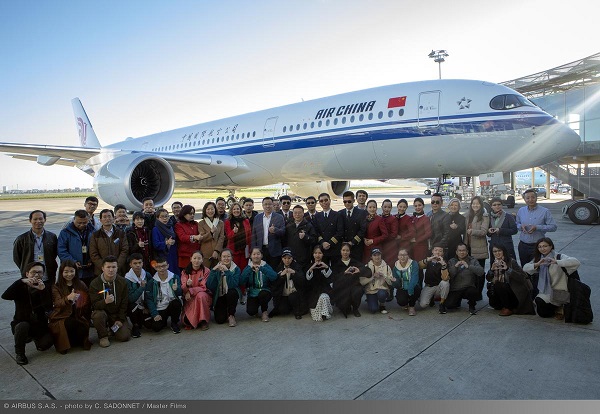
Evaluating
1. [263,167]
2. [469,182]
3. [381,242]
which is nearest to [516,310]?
[381,242]

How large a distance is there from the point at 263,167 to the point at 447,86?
6.00 meters

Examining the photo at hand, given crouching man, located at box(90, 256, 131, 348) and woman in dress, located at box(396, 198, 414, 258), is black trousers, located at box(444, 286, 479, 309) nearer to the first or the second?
woman in dress, located at box(396, 198, 414, 258)

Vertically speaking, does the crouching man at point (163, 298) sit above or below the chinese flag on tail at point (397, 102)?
below

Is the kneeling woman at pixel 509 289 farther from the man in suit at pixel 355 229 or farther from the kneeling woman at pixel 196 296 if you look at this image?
the kneeling woman at pixel 196 296

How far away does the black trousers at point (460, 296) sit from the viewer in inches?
188

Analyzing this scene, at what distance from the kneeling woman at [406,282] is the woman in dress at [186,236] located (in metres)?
2.70

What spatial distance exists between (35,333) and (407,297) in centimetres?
397

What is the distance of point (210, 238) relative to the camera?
18.6 ft

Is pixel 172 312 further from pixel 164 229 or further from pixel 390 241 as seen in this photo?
pixel 390 241

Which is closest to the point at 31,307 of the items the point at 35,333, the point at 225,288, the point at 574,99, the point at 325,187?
the point at 35,333

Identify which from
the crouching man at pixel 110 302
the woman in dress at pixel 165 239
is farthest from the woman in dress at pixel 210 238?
the crouching man at pixel 110 302

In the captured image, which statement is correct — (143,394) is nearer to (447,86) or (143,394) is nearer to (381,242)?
(381,242)

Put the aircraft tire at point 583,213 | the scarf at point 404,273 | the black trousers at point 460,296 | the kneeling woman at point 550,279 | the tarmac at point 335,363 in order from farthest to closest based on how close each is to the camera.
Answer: the aircraft tire at point 583,213 < the scarf at point 404,273 < the black trousers at point 460,296 < the kneeling woman at point 550,279 < the tarmac at point 335,363

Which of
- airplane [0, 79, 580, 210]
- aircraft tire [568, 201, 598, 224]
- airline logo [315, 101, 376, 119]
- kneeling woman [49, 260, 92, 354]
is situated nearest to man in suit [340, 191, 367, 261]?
kneeling woman [49, 260, 92, 354]
